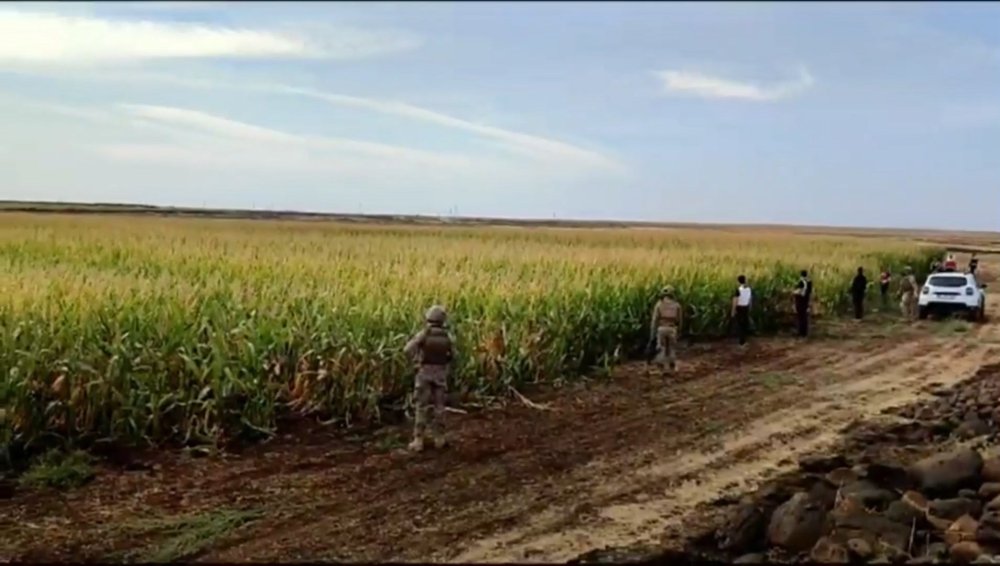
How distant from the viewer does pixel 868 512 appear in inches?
321

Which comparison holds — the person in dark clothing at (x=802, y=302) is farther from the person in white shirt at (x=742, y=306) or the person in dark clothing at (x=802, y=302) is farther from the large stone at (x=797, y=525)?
the large stone at (x=797, y=525)

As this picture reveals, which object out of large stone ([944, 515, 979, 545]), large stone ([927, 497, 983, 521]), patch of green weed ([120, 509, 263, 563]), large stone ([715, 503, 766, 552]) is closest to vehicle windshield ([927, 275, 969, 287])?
large stone ([927, 497, 983, 521])

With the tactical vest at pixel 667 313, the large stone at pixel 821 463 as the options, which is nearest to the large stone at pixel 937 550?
the large stone at pixel 821 463

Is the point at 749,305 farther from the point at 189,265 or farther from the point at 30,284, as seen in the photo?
the point at 30,284

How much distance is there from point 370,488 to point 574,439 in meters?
2.87

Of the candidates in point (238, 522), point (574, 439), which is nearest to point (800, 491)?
point (574, 439)

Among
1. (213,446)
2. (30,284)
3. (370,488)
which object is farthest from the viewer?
(30,284)

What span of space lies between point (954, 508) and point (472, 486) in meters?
3.73

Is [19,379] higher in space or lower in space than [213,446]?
higher

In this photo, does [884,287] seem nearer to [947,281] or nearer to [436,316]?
[947,281]

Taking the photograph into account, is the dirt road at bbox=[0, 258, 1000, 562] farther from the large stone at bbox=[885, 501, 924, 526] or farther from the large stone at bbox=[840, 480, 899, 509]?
the large stone at bbox=[885, 501, 924, 526]

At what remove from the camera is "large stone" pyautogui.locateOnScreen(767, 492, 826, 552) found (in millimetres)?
7457

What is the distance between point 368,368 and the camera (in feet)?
37.7

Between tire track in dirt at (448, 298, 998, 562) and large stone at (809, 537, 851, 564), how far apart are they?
109 cm
